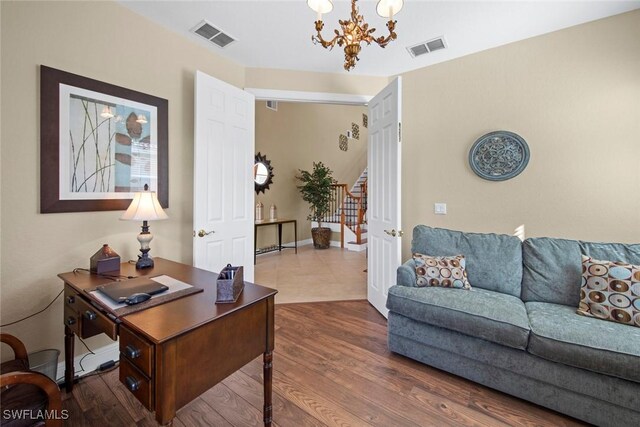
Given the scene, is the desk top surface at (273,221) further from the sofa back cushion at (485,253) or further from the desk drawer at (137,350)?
the desk drawer at (137,350)

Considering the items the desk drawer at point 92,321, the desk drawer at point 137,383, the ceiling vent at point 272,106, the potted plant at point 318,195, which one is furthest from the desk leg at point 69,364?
the ceiling vent at point 272,106

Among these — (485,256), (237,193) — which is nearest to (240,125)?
(237,193)

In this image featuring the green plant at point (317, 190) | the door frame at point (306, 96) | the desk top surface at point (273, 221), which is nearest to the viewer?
the door frame at point (306, 96)

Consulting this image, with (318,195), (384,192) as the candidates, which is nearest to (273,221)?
(318,195)

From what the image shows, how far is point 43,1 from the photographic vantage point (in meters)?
1.74

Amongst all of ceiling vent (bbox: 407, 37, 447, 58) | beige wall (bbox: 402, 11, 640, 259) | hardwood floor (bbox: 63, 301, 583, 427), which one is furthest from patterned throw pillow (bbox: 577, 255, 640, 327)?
ceiling vent (bbox: 407, 37, 447, 58)

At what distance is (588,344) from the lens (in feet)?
4.78

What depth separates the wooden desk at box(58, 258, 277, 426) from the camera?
0.99 meters

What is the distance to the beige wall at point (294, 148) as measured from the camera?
5.91 m

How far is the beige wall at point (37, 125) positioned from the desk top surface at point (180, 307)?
353mm

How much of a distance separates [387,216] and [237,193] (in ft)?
5.28

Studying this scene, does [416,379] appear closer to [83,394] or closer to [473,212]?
[473,212]

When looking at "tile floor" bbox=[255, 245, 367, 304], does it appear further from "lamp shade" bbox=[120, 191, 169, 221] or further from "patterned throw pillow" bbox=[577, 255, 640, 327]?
"patterned throw pillow" bbox=[577, 255, 640, 327]

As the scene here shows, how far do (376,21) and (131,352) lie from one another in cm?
288
